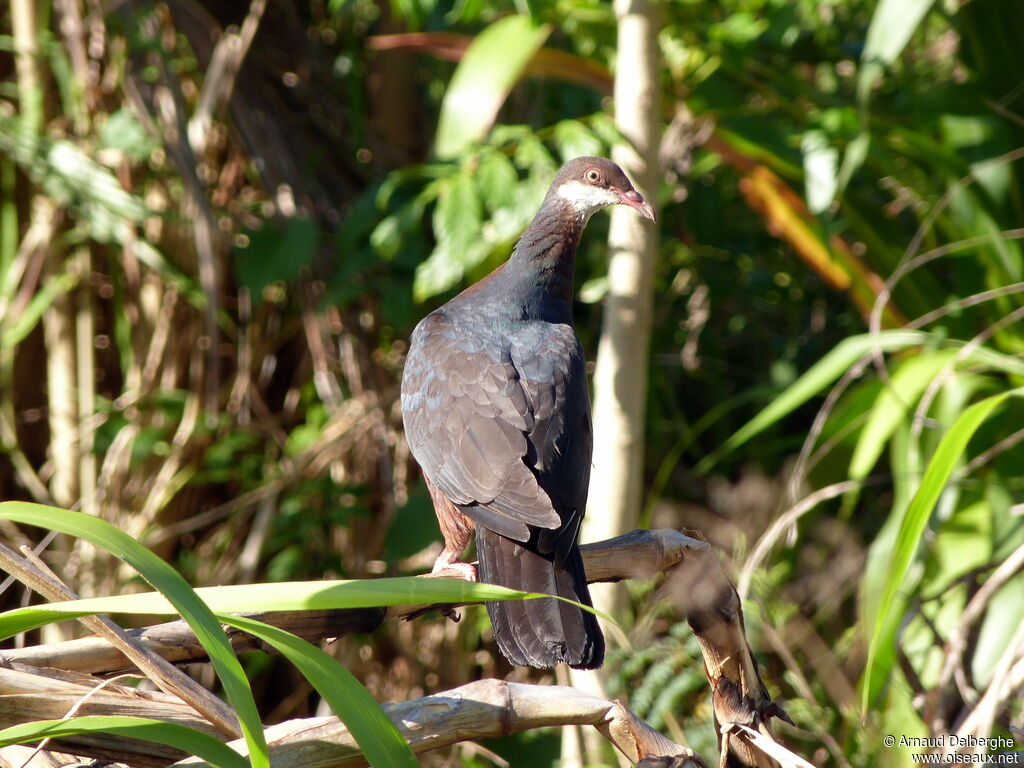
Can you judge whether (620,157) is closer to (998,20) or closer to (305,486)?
(998,20)

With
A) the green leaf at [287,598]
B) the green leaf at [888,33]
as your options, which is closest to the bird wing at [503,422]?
the green leaf at [287,598]

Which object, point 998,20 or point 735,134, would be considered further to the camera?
point 998,20

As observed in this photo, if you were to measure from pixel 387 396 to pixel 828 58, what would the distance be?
8.28 feet

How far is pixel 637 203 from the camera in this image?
3008mm

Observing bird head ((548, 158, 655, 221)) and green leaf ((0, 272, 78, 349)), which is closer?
bird head ((548, 158, 655, 221))

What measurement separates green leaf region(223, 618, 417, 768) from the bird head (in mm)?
1968

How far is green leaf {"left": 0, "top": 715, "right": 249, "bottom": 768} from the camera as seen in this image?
126cm

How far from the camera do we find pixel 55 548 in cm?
487

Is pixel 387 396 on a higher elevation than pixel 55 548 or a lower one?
higher

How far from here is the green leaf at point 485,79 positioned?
10.9 feet

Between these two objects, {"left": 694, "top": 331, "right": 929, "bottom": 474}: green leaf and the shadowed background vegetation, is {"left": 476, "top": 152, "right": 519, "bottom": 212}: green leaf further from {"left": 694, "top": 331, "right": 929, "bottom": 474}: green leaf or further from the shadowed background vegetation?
{"left": 694, "top": 331, "right": 929, "bottom": 474}: green leaf

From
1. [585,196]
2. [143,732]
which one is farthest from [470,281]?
[143,732]

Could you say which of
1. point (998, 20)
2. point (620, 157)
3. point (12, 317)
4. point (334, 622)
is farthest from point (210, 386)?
point (998, 20)

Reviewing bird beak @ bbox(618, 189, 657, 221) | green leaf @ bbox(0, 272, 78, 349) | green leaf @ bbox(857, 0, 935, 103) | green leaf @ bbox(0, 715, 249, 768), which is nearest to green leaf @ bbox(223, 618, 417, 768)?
green leaf @ bbox(0, 715, 249, 768)
